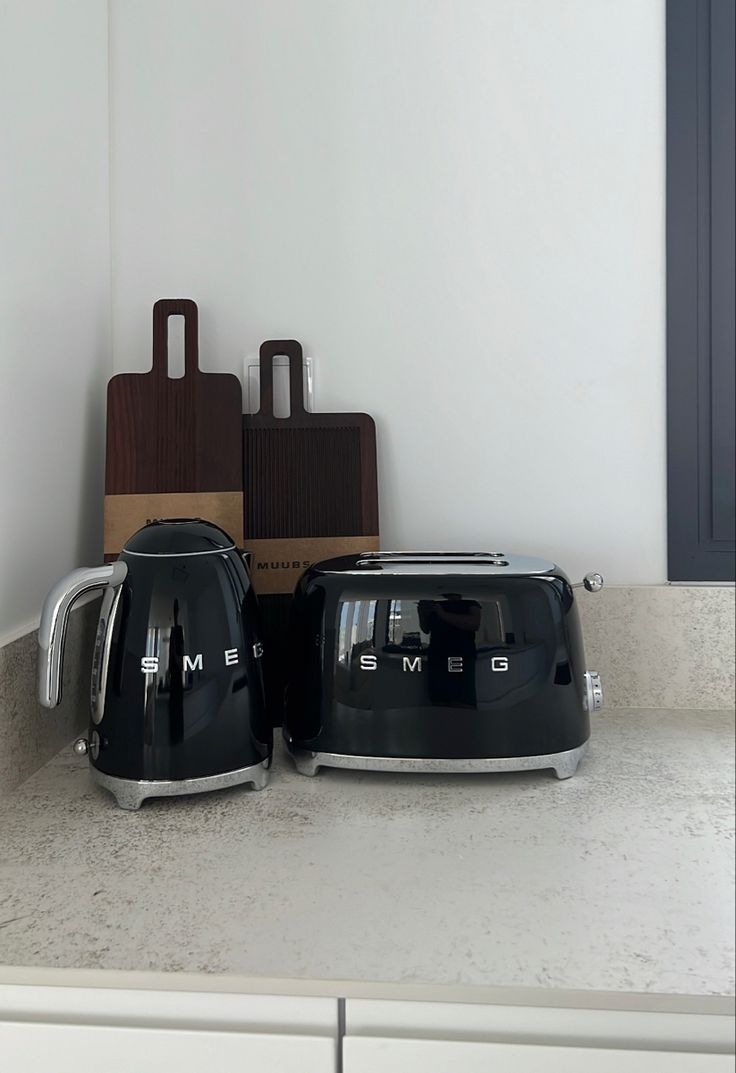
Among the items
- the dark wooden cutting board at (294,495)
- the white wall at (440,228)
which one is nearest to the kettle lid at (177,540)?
the dark wooden cutting board at (294,495)

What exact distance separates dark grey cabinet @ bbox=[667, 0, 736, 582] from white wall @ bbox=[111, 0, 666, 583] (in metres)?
0.02

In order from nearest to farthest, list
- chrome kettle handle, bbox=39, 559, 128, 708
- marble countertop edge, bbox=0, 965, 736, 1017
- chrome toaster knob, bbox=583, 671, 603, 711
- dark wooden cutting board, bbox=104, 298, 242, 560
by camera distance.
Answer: marble countertop edge, bbox=0, 965, 736, 1017
chrome kettle handle, bbox=39, 559, 128, 708
chrome toaster knob, bbox=583, 671, 603, 711
dark wooden cutting board, bbox=104, 298, 242, 560

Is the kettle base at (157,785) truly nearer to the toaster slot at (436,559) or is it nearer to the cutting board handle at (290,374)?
the toaster slot at (436,559)

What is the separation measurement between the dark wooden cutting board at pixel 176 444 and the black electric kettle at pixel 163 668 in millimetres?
225

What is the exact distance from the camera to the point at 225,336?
1127 millimetres

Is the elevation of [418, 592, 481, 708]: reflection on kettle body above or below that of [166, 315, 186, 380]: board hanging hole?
below

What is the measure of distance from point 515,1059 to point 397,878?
15 cm

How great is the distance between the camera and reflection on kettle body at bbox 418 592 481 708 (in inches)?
33.1

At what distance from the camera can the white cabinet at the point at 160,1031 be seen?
57 centimetres

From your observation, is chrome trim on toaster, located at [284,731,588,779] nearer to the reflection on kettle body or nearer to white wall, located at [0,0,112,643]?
the reflection on kettle body

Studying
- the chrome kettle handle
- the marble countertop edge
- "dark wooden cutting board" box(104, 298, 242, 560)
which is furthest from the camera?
"dark wooden cutting board" box(104, 298, 242, 560)

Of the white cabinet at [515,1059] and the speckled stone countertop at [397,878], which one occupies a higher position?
the speckled stone countertop at [397,878]

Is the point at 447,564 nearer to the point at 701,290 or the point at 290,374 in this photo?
the point at 290,374

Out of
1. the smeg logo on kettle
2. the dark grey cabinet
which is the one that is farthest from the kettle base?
the dark grey cabinet
